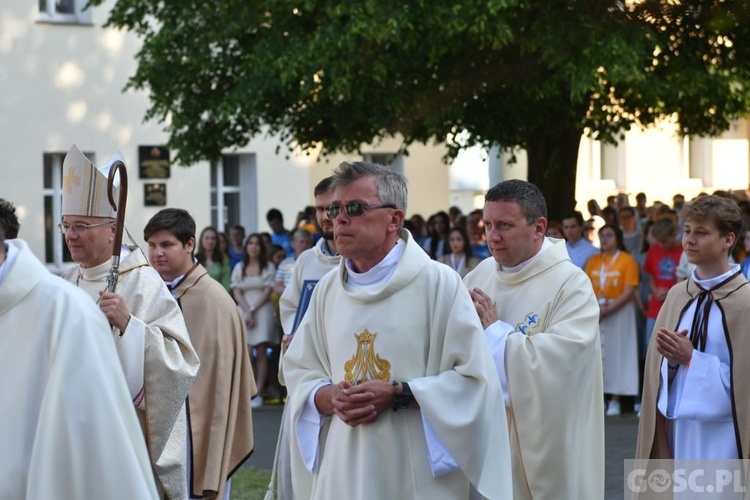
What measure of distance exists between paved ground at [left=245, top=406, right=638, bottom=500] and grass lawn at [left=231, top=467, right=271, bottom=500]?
40 cm

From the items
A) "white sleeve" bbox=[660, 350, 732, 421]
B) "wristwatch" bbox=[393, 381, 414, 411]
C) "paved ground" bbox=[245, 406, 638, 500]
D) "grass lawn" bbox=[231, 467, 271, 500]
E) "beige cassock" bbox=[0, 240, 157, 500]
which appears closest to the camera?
"beige cassock" bbox=[0, 240, 157, 500]

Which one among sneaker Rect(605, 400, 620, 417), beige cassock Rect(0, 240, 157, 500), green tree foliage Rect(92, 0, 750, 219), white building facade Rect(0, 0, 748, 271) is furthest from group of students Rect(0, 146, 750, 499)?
white building facade Rect(0, 0, 748, 271)

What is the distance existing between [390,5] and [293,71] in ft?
4.66

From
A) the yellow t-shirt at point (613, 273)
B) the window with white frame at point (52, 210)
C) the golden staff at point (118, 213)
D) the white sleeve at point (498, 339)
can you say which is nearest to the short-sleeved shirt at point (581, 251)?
the yellow t-shirt at point (613, 273)

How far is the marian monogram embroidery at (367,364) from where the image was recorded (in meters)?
5.00

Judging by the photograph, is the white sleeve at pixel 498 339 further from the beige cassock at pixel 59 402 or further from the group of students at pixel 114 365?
the beige cassock at pixel 59 402

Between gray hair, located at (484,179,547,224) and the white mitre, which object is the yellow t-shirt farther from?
the white mitre

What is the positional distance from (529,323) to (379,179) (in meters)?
1.59

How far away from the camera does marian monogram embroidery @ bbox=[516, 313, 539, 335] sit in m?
6.37

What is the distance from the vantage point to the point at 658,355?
671 cm

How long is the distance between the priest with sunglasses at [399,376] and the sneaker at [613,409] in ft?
26.8

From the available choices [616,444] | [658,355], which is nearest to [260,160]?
[616,444]

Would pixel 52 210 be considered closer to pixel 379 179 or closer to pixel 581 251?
pixel 581 251

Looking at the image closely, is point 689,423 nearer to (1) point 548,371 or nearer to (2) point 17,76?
(1) point 548,371
